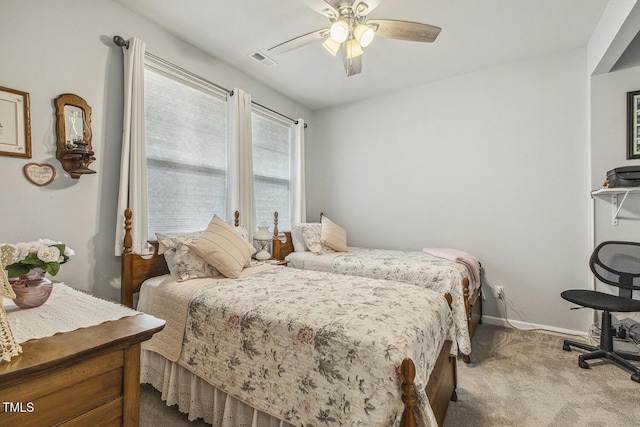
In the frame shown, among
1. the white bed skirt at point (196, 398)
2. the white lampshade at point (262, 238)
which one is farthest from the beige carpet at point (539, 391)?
the white lampshade at point (262, 238)

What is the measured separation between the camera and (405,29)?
1951 mm

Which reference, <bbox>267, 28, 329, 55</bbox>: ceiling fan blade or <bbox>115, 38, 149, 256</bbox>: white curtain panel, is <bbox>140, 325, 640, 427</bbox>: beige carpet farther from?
<bbox>267, 28, 329, 55</bbox>: ceiling fan blade

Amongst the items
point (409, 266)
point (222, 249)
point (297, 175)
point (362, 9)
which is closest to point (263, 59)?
point (362, 9)

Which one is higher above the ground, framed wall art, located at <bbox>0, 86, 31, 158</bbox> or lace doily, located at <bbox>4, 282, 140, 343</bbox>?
framed wall art, located at <bbox>0, 86, 31, 158</bbox>

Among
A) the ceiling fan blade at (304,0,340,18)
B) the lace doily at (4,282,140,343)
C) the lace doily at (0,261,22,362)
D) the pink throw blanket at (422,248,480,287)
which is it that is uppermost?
the ceiling fan blade at (304,0,340,18)

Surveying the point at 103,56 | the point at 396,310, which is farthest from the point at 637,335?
the point at 103,56

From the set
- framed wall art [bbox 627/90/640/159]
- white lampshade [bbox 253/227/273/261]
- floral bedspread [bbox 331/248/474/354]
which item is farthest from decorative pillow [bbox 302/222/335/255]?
framed wall art [bbox 627/90/640/159]

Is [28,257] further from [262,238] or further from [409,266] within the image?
[409,266]

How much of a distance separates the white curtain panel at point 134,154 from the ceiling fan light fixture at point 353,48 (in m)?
1.56

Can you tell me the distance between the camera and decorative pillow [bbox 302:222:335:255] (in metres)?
3.40

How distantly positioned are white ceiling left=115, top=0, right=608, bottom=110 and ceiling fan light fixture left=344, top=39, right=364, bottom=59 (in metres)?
0.39

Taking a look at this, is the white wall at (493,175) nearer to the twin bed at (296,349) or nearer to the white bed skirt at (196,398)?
the twin bed at (296,349)

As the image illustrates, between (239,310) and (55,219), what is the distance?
140 cm

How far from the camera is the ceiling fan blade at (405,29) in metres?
1.89
